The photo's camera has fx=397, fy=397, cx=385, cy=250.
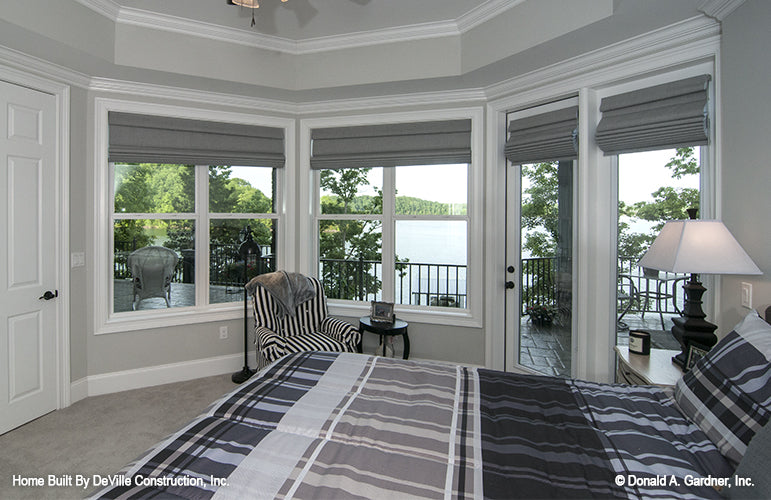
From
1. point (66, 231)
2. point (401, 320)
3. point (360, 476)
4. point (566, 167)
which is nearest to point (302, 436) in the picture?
point (360, 476)

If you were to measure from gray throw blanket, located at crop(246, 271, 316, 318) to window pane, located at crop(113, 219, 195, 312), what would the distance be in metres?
0.77

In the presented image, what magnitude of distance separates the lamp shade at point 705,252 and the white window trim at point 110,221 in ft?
10.2

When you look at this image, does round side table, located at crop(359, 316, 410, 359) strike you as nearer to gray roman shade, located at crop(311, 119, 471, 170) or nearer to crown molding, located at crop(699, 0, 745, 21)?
gray roman shade, located at crop(311, 119, 471, 170)

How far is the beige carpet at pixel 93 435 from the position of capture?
221 cm

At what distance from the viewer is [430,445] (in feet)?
4.07

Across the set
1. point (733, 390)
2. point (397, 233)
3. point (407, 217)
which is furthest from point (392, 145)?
point (733, 390)

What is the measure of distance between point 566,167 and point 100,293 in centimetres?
Result: 387

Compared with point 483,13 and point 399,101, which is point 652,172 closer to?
point 483,13

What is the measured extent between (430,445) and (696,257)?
144 centimetres

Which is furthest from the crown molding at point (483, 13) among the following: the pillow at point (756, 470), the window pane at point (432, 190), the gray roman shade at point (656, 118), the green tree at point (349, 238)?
the pillow at point (756, 470)

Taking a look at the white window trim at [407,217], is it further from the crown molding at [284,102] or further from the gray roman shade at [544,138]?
the gray roman shade at [544,138]

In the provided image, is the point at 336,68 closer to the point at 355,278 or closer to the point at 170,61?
the point at 170,61

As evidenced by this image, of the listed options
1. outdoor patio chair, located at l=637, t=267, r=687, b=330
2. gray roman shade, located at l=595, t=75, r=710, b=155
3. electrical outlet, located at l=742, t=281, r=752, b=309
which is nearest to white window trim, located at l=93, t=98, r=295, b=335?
gray roman shade, located at l=595, t=75, r=710, b=155

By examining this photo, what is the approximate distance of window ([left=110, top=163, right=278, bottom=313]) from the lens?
3.44 metres
